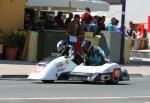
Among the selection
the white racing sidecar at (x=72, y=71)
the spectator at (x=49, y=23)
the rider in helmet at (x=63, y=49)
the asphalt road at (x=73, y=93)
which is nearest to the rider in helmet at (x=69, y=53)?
the rider in helmet at (x=63, y=49)

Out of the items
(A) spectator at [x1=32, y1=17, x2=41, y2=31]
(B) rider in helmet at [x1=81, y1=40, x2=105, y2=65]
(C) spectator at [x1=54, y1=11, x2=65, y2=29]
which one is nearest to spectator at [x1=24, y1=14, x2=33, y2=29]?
(A) spectator at [x1=32, y1=17, x2=41, y2=31]

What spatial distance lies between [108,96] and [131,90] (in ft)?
7.32

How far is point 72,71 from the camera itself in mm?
19031

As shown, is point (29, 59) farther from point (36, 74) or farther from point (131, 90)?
point (131, 90)

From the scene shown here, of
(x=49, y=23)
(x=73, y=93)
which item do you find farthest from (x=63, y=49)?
(x=49, y=23)

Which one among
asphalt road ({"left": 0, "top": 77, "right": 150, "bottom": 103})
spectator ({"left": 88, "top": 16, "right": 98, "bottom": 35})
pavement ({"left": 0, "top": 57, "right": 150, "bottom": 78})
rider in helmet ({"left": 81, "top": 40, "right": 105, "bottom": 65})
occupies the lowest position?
pavement ({"left": 0, "top": 57, "right": 150, "bottom": 78})

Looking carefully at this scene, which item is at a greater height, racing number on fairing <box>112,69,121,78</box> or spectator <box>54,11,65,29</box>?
spectator <box>54,11,65,29</box>

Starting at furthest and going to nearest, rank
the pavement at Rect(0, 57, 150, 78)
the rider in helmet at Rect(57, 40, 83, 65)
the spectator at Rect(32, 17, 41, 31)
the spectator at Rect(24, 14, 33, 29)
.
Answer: the spectator at Rect(24, 14, 33, 29) < the spectator at Rect(32, 17, 41, 31) < the pavement at Rect(0, 57, 150, 78) < the rider in helmet at Rect(57, 40, 83, 65)

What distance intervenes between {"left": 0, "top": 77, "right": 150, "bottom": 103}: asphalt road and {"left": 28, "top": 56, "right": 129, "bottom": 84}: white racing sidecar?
0.81 feet

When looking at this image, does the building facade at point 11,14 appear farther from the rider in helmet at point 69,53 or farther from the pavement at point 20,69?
the rider in helmet at point 69,53

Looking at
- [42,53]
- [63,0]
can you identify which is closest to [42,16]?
[63,0]

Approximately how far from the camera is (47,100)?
45.1 feet

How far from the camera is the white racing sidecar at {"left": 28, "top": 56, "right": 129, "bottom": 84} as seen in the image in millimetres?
18578

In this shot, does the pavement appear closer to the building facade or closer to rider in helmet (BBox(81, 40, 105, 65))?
the building facade
